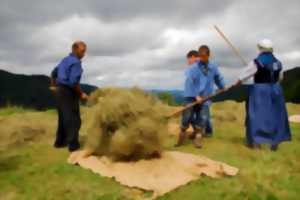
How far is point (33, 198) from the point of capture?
20.8 feet

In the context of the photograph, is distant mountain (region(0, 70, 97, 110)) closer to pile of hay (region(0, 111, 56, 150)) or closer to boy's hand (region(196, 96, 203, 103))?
pile of hay (region(0, 111, 56, 150))

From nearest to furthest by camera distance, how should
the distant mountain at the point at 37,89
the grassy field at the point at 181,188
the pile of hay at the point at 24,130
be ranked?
the grassy field at the point at 181,188, the pile of hay at the point at 24,130, the distant mountain at the point at 37,89

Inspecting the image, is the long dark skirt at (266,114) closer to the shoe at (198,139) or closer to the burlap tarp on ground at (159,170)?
the shoe at (198,139)

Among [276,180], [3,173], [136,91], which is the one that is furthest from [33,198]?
[276,180]

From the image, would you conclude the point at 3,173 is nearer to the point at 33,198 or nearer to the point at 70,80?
the point at 33,198

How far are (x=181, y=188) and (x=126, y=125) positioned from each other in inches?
54.2

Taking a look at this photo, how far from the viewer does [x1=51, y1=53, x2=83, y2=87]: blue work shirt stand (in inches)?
334

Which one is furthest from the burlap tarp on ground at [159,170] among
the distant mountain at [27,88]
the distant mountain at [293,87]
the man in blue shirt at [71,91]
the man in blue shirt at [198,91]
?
the distant mountain at [27,88]

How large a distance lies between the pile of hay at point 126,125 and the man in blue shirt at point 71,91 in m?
0.97

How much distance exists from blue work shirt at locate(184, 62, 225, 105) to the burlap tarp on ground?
61.7 inches

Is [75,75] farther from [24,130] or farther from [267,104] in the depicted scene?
[24,130]

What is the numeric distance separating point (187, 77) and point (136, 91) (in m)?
1.60

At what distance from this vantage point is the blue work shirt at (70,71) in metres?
8.49

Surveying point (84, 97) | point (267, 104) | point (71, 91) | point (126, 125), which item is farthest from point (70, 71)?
point (267, 104)
